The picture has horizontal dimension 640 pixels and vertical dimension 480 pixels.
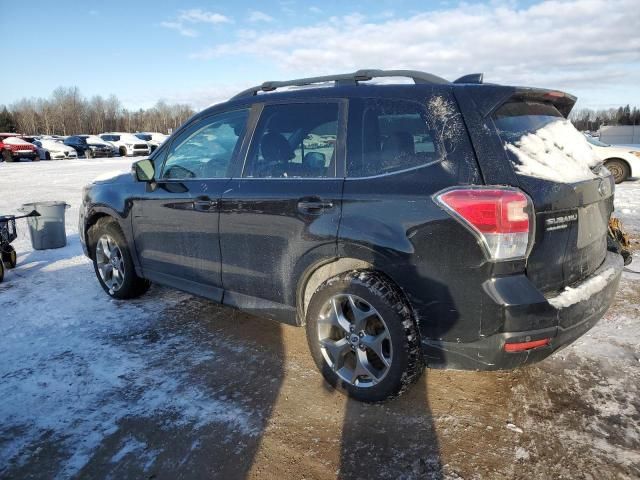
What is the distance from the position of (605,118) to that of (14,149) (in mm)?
104990

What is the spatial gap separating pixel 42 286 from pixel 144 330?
191 centimetres

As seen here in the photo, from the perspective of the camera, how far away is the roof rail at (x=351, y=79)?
2946 mm

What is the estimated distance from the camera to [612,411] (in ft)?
8.93

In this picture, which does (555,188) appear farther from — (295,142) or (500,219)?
Result: (295,142)

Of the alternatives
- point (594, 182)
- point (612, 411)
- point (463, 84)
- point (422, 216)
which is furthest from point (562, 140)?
point (612, 411)

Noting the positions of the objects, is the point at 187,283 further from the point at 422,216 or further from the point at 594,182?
the point at 594,182

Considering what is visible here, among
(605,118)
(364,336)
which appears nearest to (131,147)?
(364,336)

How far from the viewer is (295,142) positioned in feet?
10.8

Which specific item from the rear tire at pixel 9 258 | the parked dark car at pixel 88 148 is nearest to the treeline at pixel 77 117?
the parked dark car at pixel 88 148

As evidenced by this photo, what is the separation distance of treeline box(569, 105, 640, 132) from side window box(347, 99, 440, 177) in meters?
77.8

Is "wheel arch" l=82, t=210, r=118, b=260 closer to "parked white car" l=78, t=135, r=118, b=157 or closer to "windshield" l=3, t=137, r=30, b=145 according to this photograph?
"windshield" l=3, t=137, r=30, b=145

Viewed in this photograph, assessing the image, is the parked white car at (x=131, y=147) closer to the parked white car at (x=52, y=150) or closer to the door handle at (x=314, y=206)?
the parked white car at (x=52, y=150)

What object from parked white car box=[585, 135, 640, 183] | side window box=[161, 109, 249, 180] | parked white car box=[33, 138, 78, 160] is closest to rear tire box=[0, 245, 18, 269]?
side window box=[161, 109, 249, 180]

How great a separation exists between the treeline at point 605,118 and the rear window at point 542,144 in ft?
253
